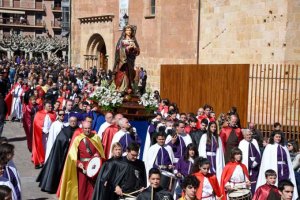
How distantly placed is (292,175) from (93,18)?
2268 cm

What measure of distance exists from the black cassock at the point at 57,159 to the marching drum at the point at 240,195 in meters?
3.64

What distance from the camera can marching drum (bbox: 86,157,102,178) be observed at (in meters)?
8.84

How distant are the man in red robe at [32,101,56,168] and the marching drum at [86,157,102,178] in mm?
4314

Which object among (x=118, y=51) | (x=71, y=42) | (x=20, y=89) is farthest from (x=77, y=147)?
(x=71, y=42)

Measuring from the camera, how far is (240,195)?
8.27 m

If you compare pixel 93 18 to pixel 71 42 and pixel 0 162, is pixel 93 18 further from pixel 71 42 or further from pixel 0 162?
pixel 0 162

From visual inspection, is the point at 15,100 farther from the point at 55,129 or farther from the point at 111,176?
the point at 111,176

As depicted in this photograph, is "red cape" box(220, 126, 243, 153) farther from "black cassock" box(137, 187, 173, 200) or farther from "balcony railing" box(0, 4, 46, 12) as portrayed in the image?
"balcony railing" box(0, 4, 46, 12)

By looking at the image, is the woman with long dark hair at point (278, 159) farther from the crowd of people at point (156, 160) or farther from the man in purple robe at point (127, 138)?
the man in purple robe at point (127, 138)

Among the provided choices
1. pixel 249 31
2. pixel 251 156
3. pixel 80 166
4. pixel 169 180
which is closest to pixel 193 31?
pixel 249 31

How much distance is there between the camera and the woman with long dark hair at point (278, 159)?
10.0 meters

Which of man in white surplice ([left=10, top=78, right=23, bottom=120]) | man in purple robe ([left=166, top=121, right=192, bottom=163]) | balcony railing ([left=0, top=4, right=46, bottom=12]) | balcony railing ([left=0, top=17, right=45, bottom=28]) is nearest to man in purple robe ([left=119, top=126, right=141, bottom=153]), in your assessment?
man in purple robe ([left=166, top=121, right=192, bottom=163])

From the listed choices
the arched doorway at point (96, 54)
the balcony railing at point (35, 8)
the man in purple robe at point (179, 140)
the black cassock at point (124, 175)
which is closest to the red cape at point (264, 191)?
the black cassock at point (124, 175)

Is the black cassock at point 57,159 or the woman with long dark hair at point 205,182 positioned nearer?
the woman with long dark hair at point 205,182
